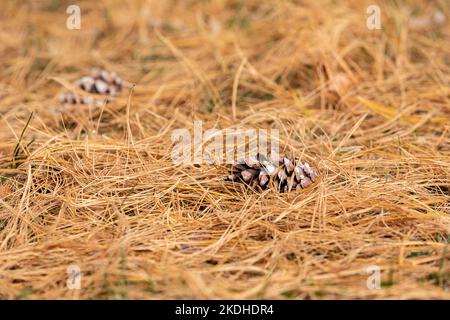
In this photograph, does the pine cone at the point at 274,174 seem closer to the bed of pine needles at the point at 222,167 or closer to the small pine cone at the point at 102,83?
the bed of pine needles at the point at 222,167

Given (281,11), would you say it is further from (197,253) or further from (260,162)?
(197,253)

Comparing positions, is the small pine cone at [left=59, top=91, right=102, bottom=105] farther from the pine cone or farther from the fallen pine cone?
the pine cone

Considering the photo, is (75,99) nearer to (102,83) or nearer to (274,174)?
(102,83)

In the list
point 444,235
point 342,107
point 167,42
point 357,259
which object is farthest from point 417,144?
point 167,42

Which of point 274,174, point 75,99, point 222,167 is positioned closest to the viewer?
point 274,174

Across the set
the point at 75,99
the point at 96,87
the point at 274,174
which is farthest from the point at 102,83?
the point at 274,174

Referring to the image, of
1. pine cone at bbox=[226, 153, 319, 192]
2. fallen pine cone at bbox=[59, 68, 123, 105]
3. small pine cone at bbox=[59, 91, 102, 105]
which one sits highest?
fallen pine cone at bbox=[59, 68, 123, 105]

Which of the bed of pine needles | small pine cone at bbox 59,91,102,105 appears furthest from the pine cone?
small pine cone at bbox 59,91,102,105
